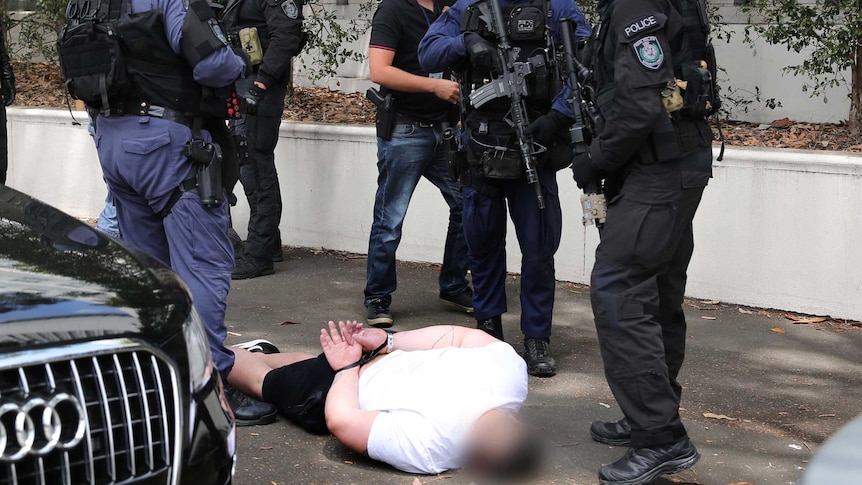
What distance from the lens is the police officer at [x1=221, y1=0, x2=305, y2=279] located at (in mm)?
7480

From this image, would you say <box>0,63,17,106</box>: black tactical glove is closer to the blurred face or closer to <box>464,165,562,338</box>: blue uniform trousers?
<box>464,165,562,338</box>: blue uniform trousers

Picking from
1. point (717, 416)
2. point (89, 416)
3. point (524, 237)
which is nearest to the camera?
point (89, 416)

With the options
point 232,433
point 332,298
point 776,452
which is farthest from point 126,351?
point 332,298

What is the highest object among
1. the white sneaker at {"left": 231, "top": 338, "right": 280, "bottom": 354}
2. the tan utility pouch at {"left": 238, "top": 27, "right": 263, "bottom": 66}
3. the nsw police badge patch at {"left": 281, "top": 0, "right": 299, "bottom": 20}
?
the nsw police badge patch at {"left": 281, "top": 0, "right": 299, "bottom": 20}

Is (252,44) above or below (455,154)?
above

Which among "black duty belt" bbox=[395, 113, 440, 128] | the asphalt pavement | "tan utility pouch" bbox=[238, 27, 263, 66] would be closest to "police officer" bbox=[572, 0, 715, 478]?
the asphalt pavement

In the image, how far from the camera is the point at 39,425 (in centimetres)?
252

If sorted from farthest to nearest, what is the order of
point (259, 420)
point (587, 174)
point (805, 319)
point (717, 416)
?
point (805, 319), point (717, 416), point (259, 420), point (587, 174)

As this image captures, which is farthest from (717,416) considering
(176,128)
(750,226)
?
(176,128)

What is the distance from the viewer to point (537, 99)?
548 centimetres

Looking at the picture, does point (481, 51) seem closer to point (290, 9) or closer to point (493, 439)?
point (493, 439)

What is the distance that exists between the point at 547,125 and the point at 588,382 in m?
1.30

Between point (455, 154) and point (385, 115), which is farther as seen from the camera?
point (385, 115)

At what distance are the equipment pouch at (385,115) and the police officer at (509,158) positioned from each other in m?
0.77
